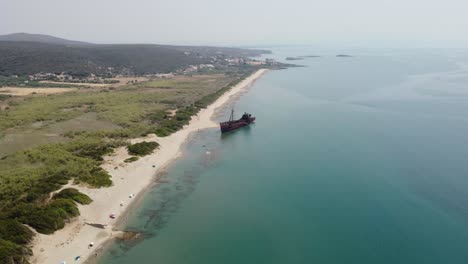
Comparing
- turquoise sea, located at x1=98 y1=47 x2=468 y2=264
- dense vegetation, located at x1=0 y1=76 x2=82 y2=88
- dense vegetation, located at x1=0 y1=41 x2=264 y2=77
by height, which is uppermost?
dense vegetation, located at x1=0 y1=41 x2=264 y2=77

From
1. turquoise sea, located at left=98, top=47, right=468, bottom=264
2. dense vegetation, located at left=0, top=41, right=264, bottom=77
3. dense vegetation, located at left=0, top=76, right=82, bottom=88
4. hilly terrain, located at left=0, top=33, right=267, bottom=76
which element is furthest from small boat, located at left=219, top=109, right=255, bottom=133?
hilly terrain, located at left=0, top=33, right=267, bottom=76

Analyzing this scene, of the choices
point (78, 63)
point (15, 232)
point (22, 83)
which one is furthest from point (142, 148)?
point (78, 63)

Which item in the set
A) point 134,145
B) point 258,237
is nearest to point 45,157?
point 134,145

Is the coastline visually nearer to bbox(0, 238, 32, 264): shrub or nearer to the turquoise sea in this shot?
bbox(0, 238, 32, 264): shrub

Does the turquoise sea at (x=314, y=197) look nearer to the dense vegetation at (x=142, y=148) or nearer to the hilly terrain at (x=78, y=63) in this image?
the dense vegetation at (x=142, y=148)

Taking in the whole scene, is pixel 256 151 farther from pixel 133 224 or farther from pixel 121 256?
pixel 121 256

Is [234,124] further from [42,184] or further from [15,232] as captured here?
[15,232]
